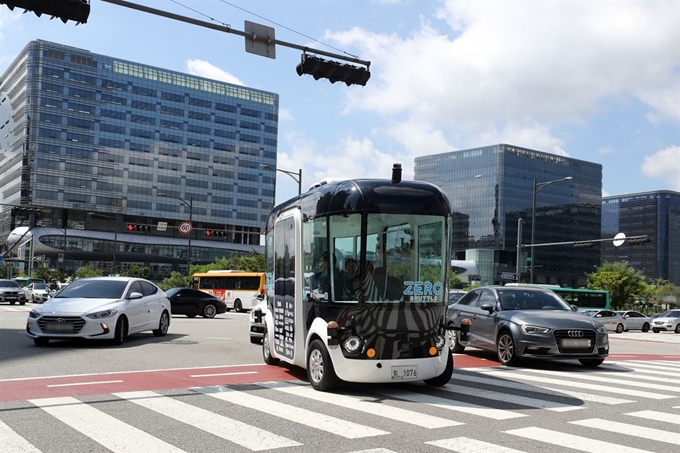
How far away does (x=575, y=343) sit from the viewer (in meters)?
12.3

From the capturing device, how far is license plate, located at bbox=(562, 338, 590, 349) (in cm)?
1226

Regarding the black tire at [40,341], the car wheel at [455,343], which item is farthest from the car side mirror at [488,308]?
the black tire at [40,341]

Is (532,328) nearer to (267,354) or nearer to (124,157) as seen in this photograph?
(267,354)

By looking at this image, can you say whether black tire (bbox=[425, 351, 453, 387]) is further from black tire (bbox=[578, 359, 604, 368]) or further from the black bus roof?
black tire (bbox=[578, 359, 604, 368])

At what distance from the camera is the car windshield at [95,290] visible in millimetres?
16047

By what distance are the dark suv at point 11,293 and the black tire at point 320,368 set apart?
4469 cm

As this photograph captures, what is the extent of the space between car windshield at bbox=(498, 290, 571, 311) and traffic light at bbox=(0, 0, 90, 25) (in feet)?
30.4

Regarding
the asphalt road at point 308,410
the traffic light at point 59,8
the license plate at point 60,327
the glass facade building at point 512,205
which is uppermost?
the glass facade building at point 512,205

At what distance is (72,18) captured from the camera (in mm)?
9820

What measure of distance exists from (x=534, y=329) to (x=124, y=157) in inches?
4466

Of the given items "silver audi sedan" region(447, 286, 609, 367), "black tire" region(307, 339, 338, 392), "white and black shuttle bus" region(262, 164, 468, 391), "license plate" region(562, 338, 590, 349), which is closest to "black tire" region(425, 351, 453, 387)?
"white and black shuttle bus" region(262, 164, 468, 391)

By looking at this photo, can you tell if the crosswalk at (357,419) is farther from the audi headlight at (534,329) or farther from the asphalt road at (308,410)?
the audi headlight at (534,329)

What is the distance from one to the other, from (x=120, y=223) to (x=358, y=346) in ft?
379

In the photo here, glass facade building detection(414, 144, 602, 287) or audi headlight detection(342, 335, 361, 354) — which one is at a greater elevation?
glass facade building detection(414, 144, 602, 287)
